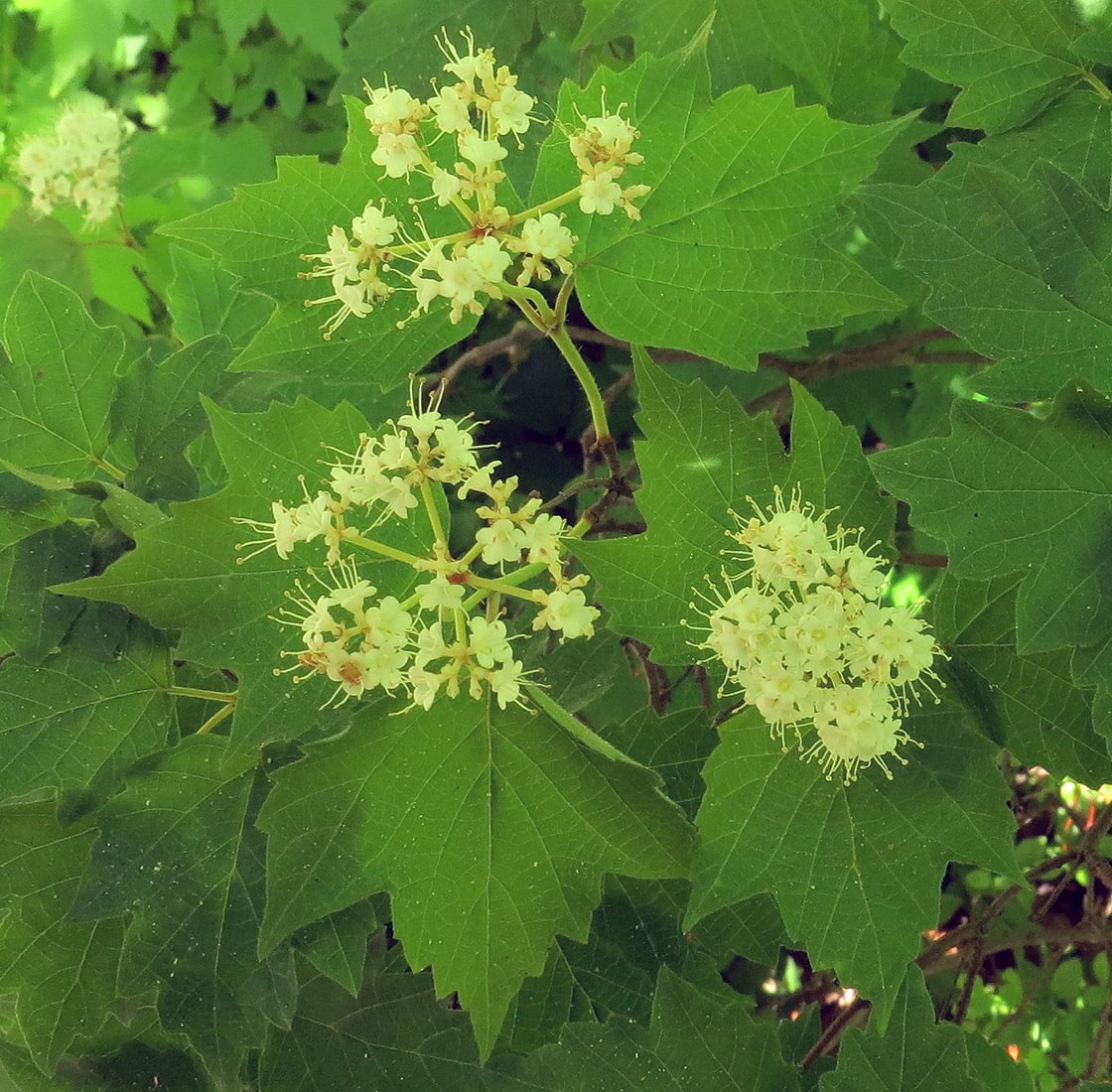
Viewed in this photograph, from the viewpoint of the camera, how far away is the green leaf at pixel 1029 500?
0.71 meters

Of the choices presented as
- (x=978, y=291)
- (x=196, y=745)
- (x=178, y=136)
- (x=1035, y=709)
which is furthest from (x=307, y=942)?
(x=178, y=136)

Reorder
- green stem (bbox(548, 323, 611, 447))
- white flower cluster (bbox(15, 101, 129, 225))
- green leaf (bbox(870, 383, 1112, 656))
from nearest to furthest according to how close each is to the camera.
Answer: green leaf (bbox(870, 383, 1112, 656)) < green stem (bbox(548, 323, 611, 447)) < white flower cluster (bbox(15, 101, 129, 225))

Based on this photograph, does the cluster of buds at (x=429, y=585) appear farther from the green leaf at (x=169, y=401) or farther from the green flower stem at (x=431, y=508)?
the green leaf at (x=169, y=401)

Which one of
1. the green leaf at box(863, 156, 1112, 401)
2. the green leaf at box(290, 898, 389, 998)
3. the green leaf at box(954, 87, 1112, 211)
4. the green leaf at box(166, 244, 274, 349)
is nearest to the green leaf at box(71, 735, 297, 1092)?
the green leaf at box(290, 898, 389, 998)

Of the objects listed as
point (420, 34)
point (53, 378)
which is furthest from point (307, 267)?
point (420, 34)

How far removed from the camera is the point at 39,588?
35.1 inches

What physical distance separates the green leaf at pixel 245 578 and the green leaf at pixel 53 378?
25cm

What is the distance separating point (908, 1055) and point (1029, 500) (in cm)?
42

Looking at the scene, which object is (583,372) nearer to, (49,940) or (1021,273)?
(1021,273)

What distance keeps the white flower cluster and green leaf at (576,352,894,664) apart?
1049 mm

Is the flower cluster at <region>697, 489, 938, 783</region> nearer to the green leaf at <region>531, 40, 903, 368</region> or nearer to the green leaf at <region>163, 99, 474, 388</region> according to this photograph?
the green leaf at <region>531, 40, 903, 368</region>

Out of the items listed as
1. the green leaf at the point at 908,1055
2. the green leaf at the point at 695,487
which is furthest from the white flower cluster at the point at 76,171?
the green leaf at the point at 908,1055

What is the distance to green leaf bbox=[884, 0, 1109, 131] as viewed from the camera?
883mm

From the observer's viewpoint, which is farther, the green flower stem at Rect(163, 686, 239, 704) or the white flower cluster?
the white flower cluster
